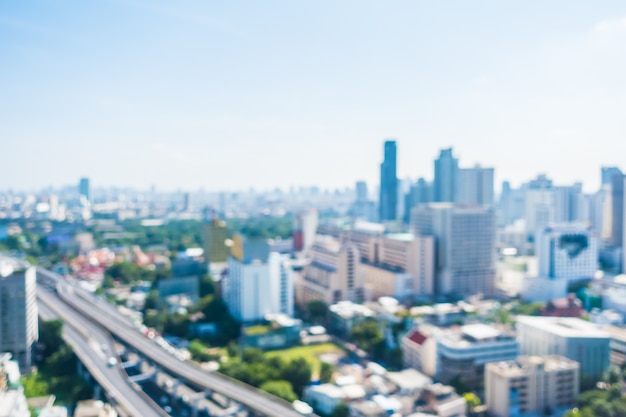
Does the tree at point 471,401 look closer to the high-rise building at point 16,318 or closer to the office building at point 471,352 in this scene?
the office building at point 471,352

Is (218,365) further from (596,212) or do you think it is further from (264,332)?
(596,212)

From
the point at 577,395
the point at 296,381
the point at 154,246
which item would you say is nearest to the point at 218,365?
the point at 296,381

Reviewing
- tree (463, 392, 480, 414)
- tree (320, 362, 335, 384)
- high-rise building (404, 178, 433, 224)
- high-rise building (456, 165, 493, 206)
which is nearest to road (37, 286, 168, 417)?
tree (320, 362, 335, 384)

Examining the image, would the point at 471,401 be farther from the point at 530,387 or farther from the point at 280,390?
the point at 280,390

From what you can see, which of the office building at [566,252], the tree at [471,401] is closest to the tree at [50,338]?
the tree at [471,401]

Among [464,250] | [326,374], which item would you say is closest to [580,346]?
[326,374]

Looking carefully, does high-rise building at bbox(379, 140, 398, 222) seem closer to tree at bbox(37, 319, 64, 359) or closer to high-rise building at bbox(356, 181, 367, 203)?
high-rise building at bbox(356, 181, 367, 203)
